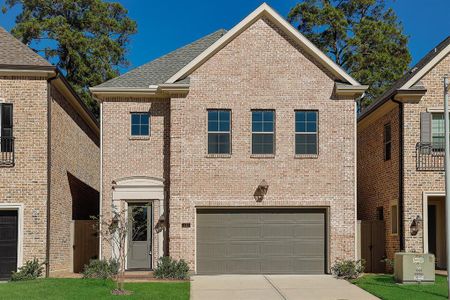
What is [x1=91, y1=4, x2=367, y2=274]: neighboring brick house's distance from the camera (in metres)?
20.6

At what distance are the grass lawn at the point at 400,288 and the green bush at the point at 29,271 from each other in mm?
9634

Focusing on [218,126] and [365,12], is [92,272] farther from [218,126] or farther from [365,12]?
[365,12]

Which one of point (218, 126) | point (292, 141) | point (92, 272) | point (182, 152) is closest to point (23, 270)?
point (92, 272)

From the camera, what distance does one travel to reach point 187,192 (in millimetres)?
20484

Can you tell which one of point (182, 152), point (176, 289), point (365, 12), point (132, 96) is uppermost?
point (365, 12)

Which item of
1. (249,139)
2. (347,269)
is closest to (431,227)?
(347,269)

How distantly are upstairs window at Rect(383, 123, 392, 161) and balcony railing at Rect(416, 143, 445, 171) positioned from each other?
1.72m

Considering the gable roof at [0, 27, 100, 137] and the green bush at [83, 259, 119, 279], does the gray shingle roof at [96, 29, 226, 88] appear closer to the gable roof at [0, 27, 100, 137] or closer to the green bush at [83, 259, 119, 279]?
the gable roof at [0, 27, 100, 137]

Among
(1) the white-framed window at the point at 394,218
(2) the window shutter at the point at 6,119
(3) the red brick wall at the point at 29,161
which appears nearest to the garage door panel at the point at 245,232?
(1) the white-framed window at the point at 394,218

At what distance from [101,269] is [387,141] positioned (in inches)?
445

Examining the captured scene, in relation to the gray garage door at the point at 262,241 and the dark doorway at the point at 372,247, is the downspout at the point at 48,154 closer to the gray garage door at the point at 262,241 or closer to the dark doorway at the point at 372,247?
the gray garage door at the point at 262,241

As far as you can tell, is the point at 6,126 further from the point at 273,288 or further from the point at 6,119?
the point at 273,288

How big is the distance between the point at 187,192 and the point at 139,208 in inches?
79.8

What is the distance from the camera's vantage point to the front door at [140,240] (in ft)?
70.1
